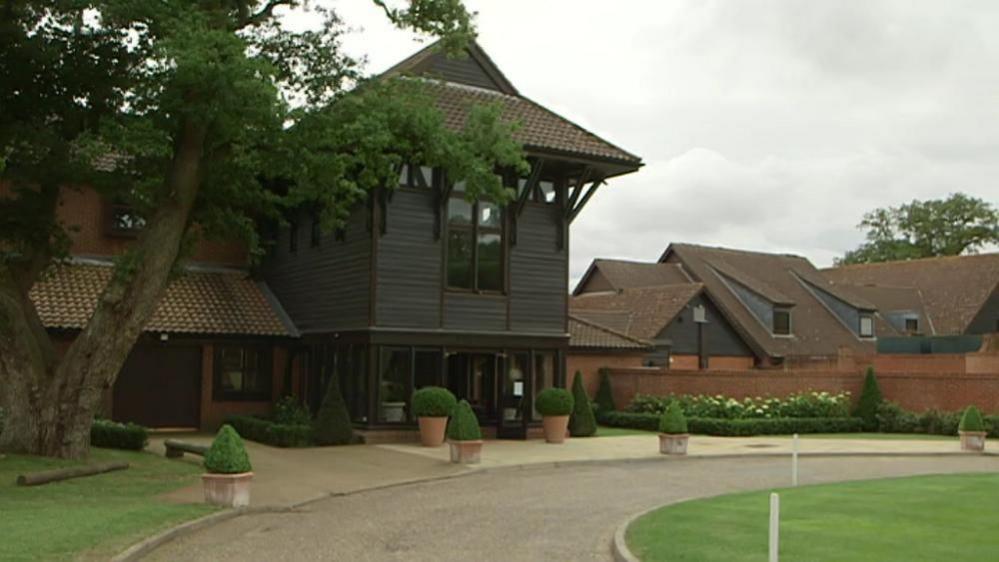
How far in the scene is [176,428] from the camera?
27.4 metres

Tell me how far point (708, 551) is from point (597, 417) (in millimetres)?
22602

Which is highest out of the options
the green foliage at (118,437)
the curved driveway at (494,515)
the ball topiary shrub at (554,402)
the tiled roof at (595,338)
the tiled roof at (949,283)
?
the tiled roof at (949,283)

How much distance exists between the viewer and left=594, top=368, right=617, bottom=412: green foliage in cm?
3391

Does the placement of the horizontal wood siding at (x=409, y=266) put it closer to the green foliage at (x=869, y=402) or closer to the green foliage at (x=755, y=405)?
the green foliage at (x=755, y=405)

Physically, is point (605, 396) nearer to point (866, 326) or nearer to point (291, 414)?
point (291, 414)

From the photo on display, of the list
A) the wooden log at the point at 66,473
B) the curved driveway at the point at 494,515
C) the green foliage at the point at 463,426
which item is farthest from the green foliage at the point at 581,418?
the wooden log at the point at 66,473

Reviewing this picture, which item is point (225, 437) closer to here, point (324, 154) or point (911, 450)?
point (324, 154)

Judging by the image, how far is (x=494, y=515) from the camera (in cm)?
1440

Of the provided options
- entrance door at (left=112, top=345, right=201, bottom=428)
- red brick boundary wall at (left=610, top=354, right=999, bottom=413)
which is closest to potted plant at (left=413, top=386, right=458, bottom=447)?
entrance door at (left=112, top=345, right=201, bottom=428)

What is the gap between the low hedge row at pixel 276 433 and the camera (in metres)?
23.6

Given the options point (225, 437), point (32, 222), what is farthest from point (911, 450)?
point (32, 222)

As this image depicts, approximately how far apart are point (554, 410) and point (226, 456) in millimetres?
12146

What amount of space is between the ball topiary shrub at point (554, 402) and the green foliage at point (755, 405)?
6.56m

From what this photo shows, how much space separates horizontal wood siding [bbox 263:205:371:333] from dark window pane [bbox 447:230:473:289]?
2087mm
